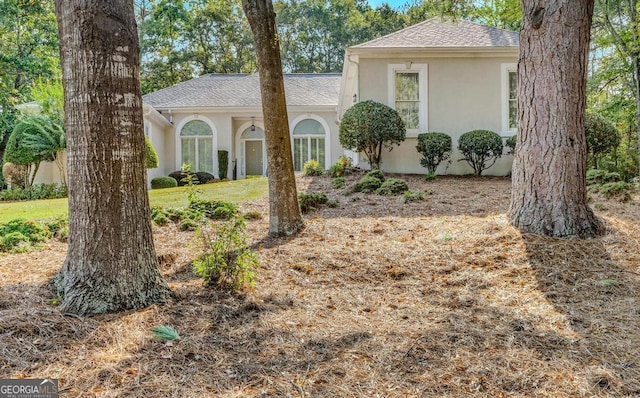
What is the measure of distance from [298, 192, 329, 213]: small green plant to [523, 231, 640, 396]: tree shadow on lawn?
3.49 metres

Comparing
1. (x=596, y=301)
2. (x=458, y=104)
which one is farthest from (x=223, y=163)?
(x=596, y=301)

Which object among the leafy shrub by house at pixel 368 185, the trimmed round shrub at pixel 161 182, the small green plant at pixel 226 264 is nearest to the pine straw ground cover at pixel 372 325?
the small green plant at pixel 226 264

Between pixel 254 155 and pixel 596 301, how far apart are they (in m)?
15.5

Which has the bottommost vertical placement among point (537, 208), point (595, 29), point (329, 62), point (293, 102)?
point (537, 208)

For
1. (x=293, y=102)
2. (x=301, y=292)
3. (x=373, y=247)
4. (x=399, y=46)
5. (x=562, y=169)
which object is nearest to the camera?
(x=301, y=292)

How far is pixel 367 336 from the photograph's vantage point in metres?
2.55

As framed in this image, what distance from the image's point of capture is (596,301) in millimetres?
3074

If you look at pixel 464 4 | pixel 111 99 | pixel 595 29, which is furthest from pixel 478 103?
pixel 111 99

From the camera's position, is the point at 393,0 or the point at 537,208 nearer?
the point at 537,208

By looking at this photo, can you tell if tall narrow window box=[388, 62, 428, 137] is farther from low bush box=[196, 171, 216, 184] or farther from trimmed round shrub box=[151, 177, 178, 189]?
trimmed round shrub box=[151, 177, 178, 189]

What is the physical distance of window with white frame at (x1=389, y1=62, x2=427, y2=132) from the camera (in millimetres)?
11172

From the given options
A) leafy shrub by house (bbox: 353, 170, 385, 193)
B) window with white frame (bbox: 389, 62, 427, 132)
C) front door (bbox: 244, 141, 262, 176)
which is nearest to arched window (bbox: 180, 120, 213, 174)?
front door (bbox: 244, 141, 262, 176)

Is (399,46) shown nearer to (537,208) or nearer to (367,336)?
(537,208)

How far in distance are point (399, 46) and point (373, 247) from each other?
307 inches
